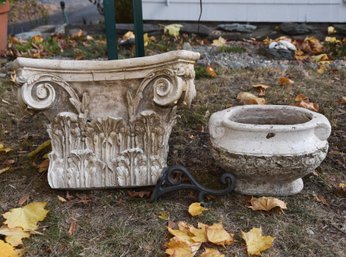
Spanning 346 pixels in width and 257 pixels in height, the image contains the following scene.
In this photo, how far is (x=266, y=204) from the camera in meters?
2.38

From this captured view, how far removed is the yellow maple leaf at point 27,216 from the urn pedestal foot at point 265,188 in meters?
1.00

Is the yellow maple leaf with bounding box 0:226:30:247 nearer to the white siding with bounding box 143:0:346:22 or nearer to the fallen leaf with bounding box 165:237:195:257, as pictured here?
the fallen leaf with bounding box 165:237:195:257

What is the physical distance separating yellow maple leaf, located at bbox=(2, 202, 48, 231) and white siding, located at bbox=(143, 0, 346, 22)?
4120 millimetres

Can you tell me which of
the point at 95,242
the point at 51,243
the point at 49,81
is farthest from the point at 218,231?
the point at 49,81

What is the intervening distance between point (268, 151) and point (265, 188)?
0.26m

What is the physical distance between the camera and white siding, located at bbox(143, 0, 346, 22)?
19.4 feet

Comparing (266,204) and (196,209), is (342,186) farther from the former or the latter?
(196,209)

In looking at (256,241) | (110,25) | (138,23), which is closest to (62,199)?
(256,241)

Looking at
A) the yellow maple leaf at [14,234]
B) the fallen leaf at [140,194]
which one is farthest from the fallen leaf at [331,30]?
the yellow maple leaf at [14,234]

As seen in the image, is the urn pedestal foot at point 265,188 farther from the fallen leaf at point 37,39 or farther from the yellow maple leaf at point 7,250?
the fallen leaf at point 37,39

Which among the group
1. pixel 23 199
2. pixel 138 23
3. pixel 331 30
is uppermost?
pixel 138 23

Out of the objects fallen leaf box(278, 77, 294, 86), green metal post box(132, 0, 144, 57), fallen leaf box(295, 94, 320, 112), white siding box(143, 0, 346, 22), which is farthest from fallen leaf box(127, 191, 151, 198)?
white siding box(143, 0, 346, 22)

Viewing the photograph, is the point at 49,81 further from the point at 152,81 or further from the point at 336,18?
the point at 336,18

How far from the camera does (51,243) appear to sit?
7.22 ft
